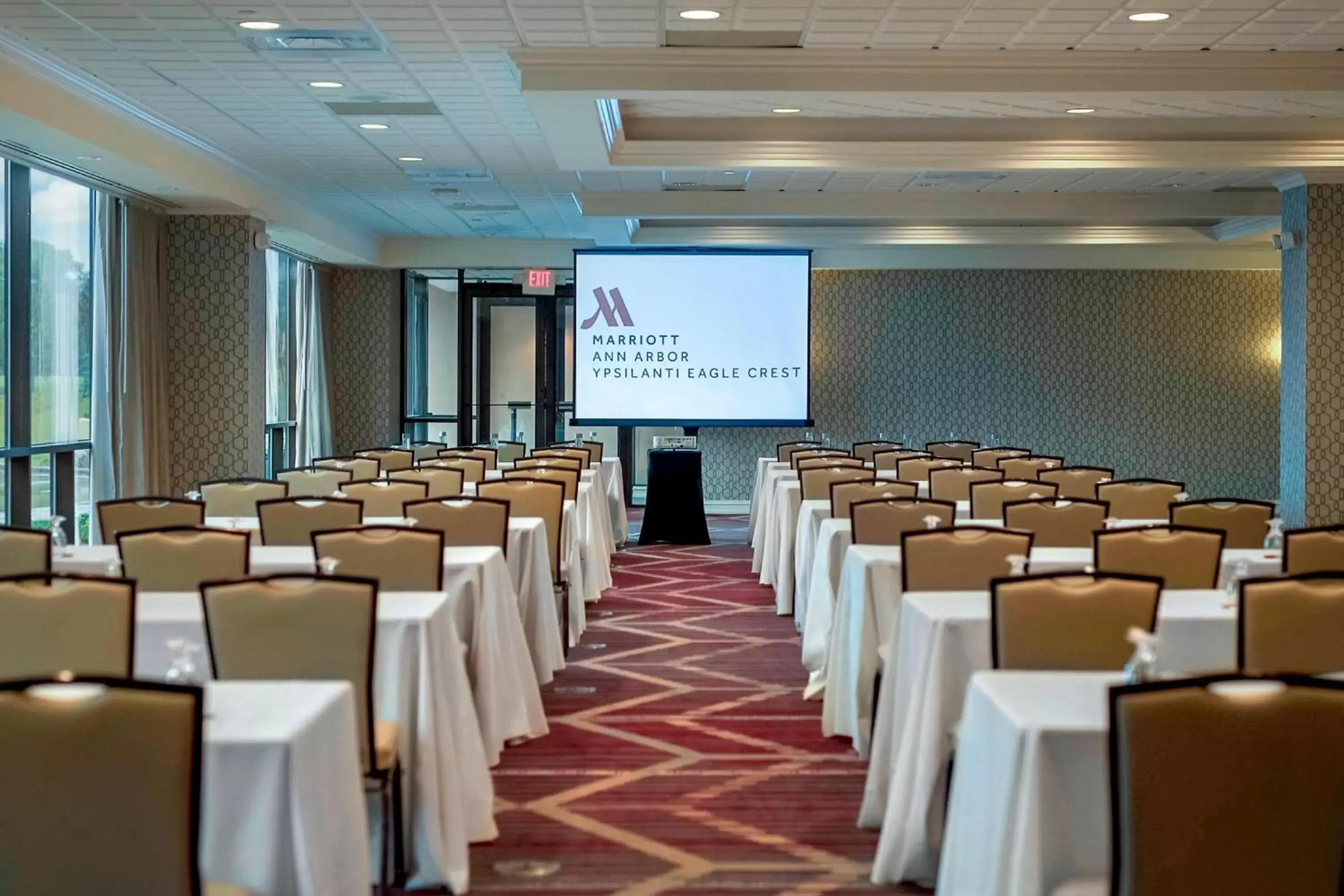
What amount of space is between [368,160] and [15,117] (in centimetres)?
386

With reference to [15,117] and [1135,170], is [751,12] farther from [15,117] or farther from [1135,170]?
[1135,170]

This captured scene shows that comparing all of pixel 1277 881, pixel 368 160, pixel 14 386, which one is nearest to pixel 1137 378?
pixel 368 160

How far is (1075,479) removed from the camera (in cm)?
910

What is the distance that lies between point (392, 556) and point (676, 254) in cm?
967

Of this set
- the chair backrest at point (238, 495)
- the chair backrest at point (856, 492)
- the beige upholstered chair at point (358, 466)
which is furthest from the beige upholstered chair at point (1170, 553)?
the beige upholstered chair at point (358, 466)

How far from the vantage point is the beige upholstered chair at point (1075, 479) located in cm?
905

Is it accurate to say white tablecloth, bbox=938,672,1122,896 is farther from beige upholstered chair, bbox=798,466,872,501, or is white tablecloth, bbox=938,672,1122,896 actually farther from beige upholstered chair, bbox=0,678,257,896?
beige upholstered chair, bbox=798,466,872,501

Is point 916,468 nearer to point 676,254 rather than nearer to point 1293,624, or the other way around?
point 676,254

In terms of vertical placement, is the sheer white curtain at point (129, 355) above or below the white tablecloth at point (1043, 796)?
above

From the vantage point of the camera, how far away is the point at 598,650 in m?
7.76

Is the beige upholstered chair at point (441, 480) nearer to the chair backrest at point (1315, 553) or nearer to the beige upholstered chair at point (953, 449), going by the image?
the chair backrest at point (1315, 553)

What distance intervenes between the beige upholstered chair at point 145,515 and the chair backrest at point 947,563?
10.7 ft

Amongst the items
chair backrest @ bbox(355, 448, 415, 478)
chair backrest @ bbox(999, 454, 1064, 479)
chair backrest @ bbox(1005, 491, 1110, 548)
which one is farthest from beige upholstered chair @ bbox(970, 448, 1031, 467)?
chair backrest @ bbox(1005, 491, 1110, 548)

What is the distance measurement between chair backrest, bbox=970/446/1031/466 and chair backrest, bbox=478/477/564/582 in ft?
15.6
